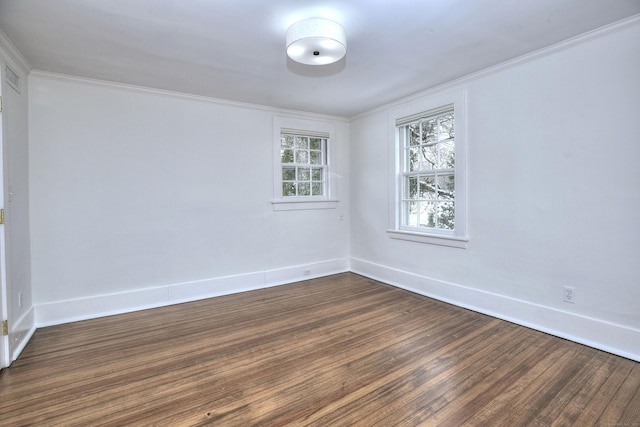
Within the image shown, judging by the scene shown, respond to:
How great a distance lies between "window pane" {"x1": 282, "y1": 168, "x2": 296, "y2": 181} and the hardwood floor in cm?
205

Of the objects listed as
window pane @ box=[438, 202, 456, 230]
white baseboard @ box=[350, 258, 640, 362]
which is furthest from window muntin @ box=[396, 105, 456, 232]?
white baseboard @ box=[350, 258, 640, 362]

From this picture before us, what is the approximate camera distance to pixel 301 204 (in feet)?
15.2

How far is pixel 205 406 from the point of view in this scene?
187cm

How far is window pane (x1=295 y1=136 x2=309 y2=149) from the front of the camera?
4.68 m

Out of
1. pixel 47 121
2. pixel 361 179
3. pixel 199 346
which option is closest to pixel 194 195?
pixel 47 121

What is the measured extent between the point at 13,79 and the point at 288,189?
300 centimetres

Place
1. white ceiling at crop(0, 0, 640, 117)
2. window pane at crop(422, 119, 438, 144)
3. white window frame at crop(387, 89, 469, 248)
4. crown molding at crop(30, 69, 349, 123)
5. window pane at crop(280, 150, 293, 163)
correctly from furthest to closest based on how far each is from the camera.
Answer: window pane at crop(280, 150, 293, 163), window pane at crop(422, 119, 438, 144), white window frame at crop(387, 89, 469, 248), crown molding at crop(30, 69, 349, 123), white ceiling at crop(0, 0, 640, 117)

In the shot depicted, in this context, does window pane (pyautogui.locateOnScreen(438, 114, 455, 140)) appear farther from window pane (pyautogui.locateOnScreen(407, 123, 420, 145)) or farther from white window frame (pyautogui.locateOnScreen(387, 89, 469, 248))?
window pane (pyautogui.locateOnScreen(407, 123, 420, 145))

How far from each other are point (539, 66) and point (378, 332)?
2.81 metres

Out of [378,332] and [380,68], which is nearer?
[378,332]

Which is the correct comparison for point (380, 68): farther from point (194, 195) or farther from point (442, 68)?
point (194, 195)

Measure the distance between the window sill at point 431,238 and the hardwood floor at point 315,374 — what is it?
77 cm

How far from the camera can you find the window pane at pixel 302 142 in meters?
4.68

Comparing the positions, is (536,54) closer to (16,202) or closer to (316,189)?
(316,189)
